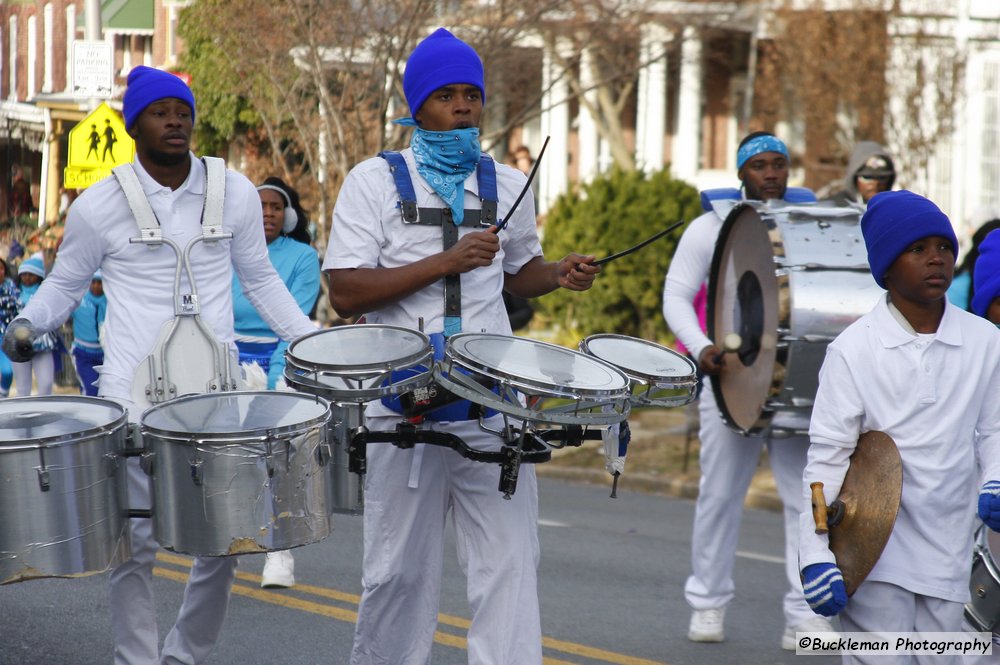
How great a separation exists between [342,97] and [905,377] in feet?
27.5

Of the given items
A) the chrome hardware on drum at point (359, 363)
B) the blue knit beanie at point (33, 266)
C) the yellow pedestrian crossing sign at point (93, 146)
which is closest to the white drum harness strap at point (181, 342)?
the chrome hardware on drum at point (359, 363)

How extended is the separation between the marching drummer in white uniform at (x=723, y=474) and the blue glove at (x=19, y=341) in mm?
3005

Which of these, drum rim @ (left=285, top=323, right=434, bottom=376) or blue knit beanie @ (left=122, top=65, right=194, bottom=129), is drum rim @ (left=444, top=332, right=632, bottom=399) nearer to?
drum rim @ (left=285, top=323, right=434, bottom=376)

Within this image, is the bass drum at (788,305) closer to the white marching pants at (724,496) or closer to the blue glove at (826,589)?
the white marching pants at (724,496)

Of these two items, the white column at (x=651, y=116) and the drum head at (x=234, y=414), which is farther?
the white column at (x=651, y=116)

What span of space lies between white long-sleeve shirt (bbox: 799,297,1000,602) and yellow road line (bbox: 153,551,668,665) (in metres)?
2.22

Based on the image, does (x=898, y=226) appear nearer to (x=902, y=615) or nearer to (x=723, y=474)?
(x=902, y=615)

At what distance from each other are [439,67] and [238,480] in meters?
1.45

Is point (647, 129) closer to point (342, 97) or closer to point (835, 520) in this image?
point (342, 97)

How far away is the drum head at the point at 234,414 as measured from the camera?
400cm

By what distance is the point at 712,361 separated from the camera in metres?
6.45

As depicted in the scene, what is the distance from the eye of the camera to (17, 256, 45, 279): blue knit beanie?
891 centimetres

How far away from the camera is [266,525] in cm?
398

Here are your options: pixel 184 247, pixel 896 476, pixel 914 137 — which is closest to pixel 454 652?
pixel 184 247
